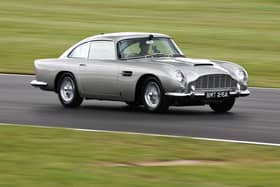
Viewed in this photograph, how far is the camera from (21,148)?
12.0 m

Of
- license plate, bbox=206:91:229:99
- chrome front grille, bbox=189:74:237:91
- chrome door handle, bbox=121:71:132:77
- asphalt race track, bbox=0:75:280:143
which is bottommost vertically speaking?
asphalt race track, bbox=0:75:280:143

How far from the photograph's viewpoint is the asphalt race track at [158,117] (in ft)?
46.3

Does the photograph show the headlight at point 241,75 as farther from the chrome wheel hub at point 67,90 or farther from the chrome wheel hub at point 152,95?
the chrome wheel hub at point 67,90

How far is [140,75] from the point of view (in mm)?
16328

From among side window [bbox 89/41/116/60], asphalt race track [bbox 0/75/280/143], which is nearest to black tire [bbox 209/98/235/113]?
asphalt race track [bbox 0/75/280/143]

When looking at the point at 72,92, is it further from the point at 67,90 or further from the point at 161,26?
the point at 161,26

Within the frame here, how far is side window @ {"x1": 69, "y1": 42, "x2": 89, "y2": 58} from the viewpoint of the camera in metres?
17.7

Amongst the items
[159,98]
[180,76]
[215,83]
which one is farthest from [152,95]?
[215,83]

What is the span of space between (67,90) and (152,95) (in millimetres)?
2158

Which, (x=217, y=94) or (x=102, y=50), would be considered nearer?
(x=217, y=94)

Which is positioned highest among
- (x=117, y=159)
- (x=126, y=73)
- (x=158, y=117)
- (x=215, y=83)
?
(x=126, y=73)

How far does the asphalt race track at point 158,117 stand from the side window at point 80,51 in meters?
0.96

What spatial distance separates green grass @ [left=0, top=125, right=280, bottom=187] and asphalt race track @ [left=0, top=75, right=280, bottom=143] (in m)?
1.02

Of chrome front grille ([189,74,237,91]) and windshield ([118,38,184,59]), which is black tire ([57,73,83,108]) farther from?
chrome front grille ([189,74,237,91])
